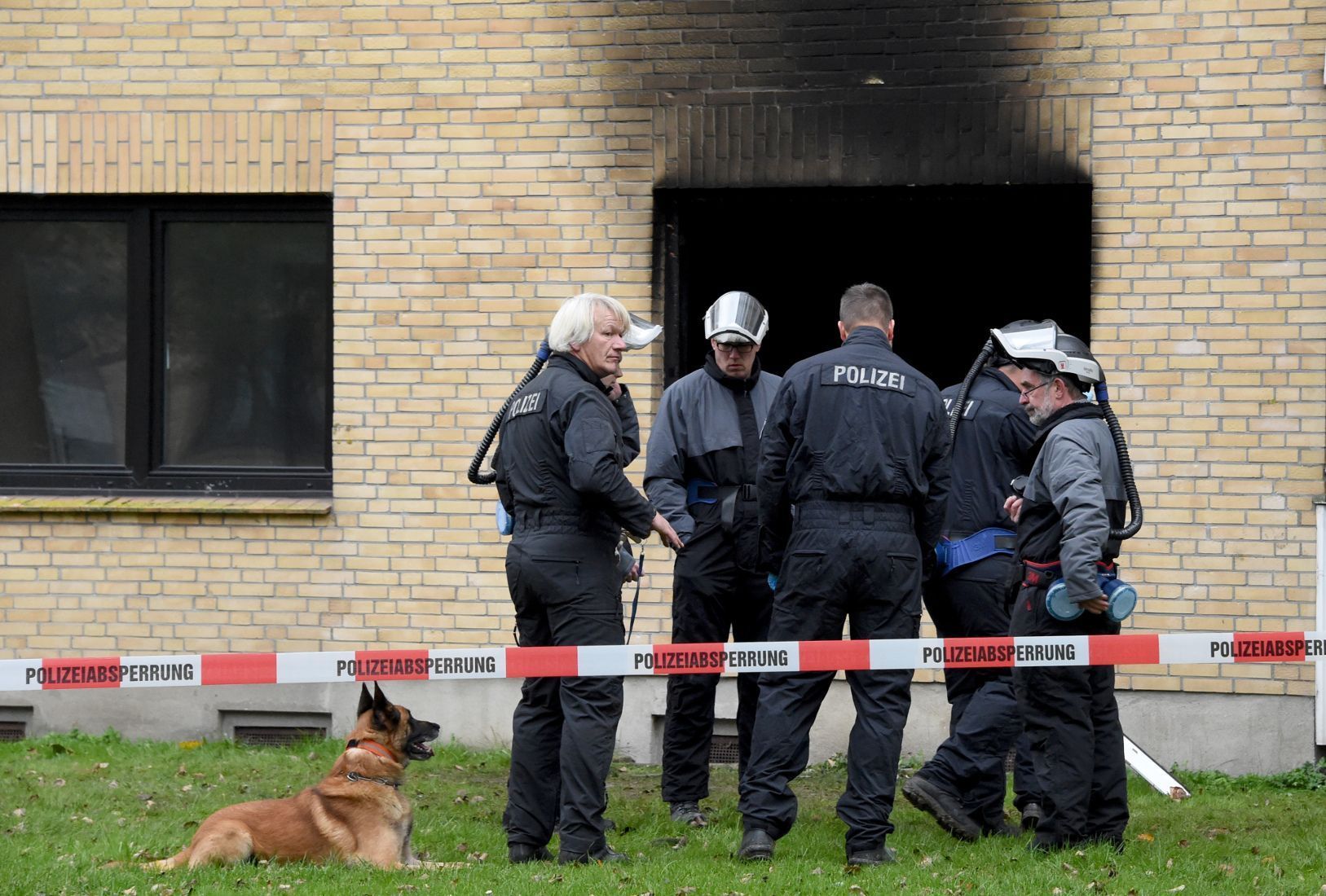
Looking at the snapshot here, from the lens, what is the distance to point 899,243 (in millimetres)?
8875

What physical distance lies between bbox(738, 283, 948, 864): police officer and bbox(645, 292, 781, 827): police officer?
2.30 feet

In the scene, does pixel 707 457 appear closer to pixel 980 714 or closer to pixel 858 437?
pixel 858 437

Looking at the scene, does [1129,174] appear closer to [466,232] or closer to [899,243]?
[899,243]

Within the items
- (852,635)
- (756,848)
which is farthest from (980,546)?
(756,848)

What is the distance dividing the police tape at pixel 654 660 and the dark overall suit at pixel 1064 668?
109 mm

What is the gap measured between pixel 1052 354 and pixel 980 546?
95 centimetres

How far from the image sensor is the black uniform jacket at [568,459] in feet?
18.0

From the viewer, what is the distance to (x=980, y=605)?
20.2 ft

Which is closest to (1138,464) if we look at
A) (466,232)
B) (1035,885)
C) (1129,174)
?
(1129,174)

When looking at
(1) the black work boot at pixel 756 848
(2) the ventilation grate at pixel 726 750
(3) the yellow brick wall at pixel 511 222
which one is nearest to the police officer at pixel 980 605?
(1) the black work boot at pixel 756 848

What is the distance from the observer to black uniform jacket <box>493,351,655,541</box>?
549 centimetres

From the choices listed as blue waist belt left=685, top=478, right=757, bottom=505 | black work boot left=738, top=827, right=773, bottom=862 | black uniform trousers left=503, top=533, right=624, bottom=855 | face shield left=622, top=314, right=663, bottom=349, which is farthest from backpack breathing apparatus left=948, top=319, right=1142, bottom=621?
black uniform trousers left=503, top=533, right=624, bottom=855

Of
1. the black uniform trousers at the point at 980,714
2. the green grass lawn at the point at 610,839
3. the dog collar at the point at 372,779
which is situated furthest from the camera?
the black uniform trousers at the point at 980,714

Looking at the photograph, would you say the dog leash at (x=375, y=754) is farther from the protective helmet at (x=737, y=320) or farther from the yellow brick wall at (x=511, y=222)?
the yellow brick wall at (x=511, y=222)
